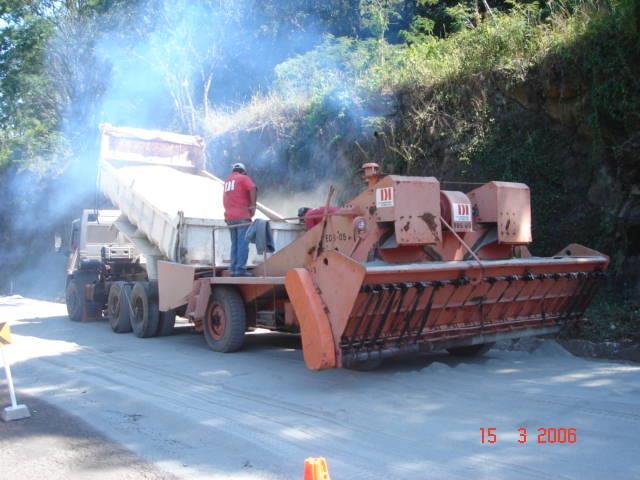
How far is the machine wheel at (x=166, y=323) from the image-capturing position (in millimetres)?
10859

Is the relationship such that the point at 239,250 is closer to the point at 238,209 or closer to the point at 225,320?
the point at 238,209

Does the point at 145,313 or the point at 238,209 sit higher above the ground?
the point at 238,209

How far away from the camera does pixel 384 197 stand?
7000 mm

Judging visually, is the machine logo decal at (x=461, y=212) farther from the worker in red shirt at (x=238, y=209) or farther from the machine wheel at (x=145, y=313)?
the machine wheel at (x=145, y=313)

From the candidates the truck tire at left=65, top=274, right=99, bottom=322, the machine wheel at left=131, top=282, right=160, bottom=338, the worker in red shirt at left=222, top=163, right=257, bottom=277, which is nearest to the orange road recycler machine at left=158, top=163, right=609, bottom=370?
the worker in red shirt at left=222, top=163, right=257, bottom=277

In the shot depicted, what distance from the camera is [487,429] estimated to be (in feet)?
16.5

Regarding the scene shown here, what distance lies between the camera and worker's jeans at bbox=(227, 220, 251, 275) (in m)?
8.84

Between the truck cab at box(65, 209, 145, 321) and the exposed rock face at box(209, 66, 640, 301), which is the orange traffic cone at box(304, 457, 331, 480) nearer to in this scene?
the exposed rock face at box(209, 66, 640, 301)

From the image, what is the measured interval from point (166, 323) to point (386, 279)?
578 centimetres

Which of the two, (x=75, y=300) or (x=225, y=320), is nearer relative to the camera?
(x=225, y=320)

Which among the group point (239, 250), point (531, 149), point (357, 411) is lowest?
point (357, 411)

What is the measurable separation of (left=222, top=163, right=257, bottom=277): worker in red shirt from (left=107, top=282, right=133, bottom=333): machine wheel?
11.3ft
